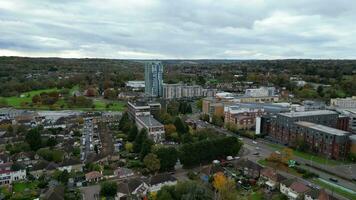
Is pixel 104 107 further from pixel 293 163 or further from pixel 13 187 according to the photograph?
pixel 293 163

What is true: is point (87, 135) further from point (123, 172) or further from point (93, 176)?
point (93, 176)

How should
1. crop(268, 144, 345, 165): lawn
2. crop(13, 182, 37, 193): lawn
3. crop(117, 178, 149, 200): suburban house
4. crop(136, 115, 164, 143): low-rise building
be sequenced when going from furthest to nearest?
crop(136, 115, 164, 143): low-rise building → crop(268, 144, 345, 165): lawn → crop(13, 182, 37, 193): lawn → crop(117, 178, 149, 200): suburban house

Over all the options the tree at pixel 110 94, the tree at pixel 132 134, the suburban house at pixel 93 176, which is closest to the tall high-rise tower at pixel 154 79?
the tree at pixel 110 94

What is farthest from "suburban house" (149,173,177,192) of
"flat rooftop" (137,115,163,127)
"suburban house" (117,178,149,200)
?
"flat rooftop" (137,115,163,127)

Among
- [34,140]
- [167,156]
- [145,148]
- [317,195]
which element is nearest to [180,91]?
[34,140]

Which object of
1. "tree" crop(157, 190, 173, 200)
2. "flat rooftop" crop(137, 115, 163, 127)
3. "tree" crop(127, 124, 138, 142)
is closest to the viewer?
"tree" crop(157, 190, 173, 200)

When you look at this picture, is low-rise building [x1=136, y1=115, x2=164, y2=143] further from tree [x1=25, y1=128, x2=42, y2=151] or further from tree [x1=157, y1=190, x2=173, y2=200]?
tree [x1=157, y1=190, x2=173, y2=200]
